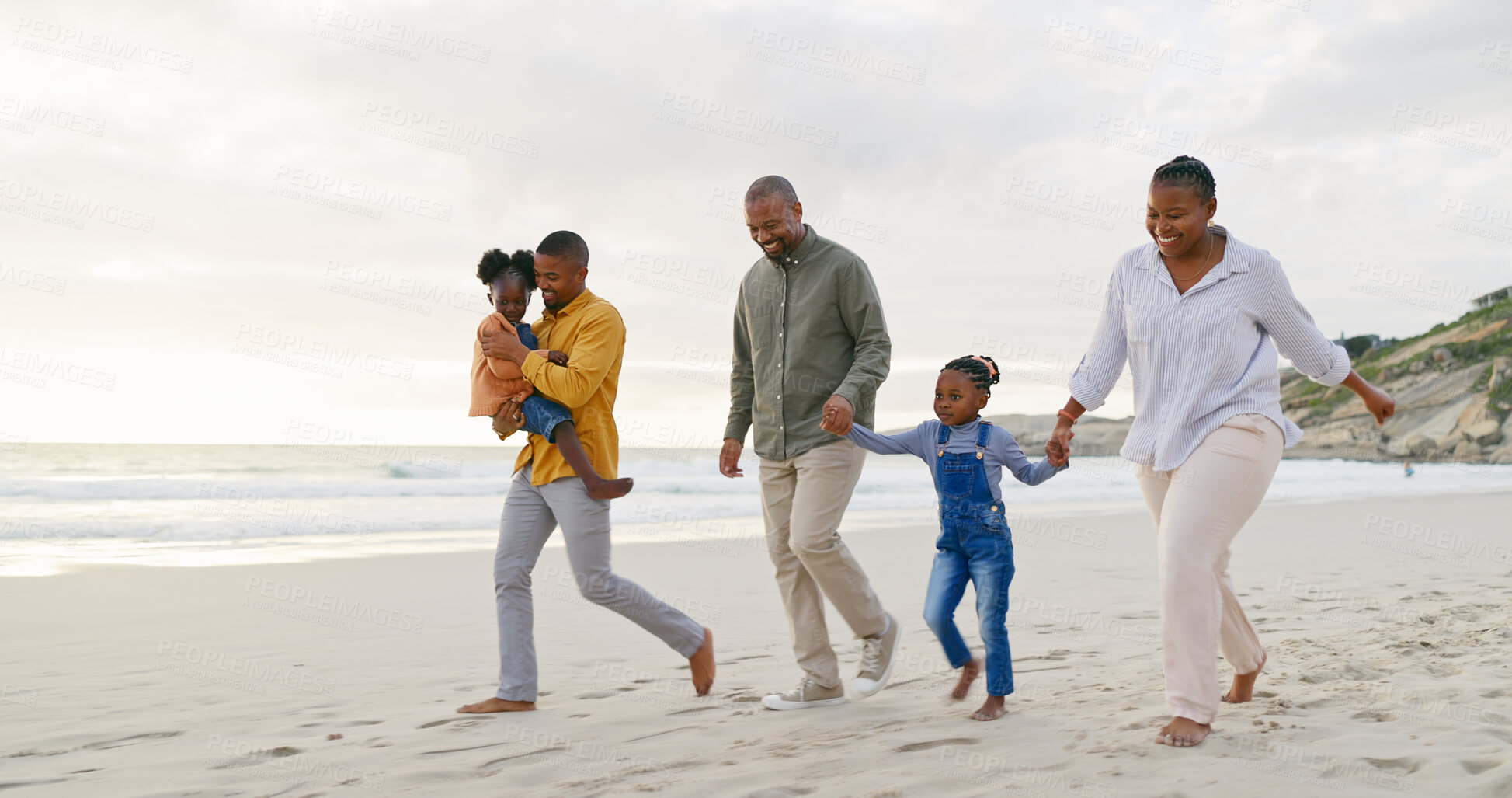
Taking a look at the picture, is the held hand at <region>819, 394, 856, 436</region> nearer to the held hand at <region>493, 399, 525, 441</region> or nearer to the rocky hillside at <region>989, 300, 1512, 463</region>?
the held hand at <region>493, 399, 525, 441</region>

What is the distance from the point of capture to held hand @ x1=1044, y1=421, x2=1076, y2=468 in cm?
347

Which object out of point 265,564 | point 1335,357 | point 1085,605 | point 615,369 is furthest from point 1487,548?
point 265,564

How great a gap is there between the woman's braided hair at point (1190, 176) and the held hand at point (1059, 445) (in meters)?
0.91

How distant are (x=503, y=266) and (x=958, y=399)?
198 cm

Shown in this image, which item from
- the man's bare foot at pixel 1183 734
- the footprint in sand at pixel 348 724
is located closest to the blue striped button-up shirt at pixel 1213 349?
the man's bare foot at pixel 1183 734

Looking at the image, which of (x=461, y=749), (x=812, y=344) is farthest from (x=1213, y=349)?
(x=461, y=749)

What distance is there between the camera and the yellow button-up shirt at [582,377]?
3.89m

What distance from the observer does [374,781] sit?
303 centimetres

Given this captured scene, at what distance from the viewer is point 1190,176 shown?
311 cm

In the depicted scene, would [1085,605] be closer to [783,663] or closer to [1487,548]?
[783,663]

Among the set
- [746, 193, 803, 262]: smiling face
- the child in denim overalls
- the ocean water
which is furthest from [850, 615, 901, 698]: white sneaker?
the ocean water

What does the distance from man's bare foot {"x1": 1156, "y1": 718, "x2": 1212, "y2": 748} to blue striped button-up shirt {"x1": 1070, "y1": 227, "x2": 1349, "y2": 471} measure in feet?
2.63

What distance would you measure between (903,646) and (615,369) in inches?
95.6

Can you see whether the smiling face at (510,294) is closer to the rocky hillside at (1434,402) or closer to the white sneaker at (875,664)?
the white sneaker at (875,664)
